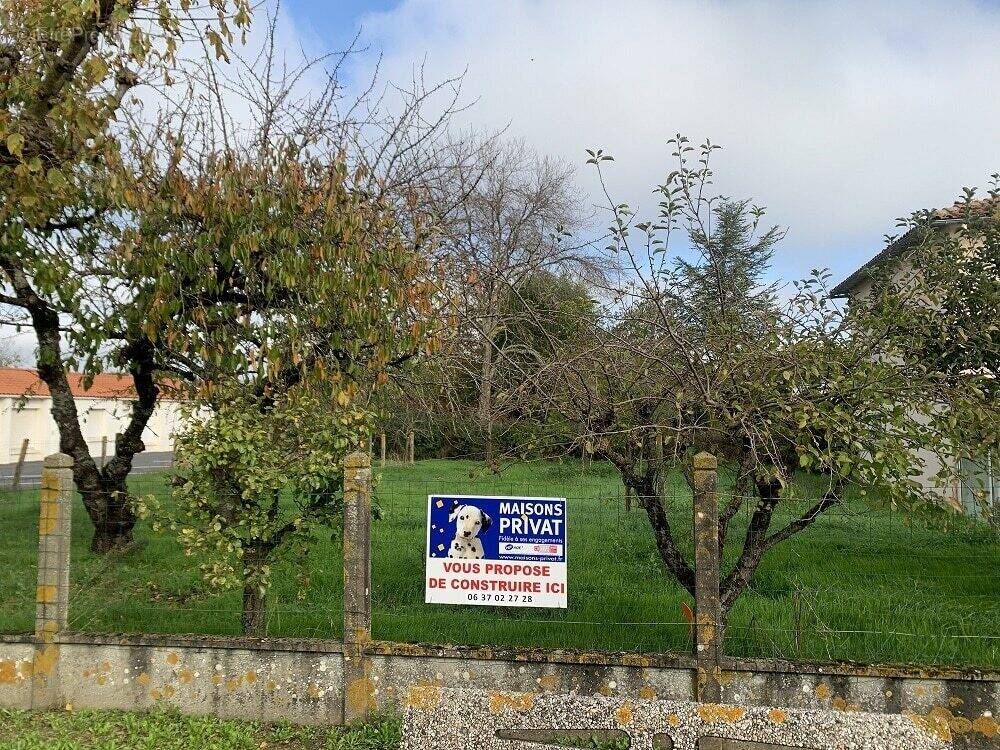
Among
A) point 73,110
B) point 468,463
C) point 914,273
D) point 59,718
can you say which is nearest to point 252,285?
point 73,110

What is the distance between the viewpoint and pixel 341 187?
21.6 feet

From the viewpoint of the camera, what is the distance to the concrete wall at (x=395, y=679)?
4.57 meters

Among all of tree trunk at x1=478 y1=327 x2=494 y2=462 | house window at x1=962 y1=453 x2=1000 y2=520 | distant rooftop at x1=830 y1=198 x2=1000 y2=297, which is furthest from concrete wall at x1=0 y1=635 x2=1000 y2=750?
distant rooftop at x1=830 y1=198 x2=1000 y2=297

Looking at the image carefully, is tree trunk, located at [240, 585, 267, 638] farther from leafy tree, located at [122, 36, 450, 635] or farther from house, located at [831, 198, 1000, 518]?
house, located at [831, 198, 1000, 518]

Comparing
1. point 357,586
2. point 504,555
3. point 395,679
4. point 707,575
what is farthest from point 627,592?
point 357,586

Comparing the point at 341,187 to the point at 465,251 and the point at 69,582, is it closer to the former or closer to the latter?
the point at 465,251

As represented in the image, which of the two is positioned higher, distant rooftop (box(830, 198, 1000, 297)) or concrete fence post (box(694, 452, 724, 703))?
distant rooftop (box(830, 198, 1000, 297))

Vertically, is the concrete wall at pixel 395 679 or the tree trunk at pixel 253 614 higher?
the tree trunk at pixel 253 614

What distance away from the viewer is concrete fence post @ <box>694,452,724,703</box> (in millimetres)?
4762

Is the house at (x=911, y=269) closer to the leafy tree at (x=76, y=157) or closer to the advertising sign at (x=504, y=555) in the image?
the advertising sign at (x=504, y=555)

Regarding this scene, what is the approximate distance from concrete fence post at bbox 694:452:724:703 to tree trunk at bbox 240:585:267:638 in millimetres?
3020

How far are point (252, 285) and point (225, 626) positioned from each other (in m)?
2.70

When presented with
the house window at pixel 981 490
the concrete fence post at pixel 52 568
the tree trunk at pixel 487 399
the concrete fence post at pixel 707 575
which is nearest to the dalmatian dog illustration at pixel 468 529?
the tree trunk at pixel 487 399

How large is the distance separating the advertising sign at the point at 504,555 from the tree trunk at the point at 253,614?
52.0 inches
